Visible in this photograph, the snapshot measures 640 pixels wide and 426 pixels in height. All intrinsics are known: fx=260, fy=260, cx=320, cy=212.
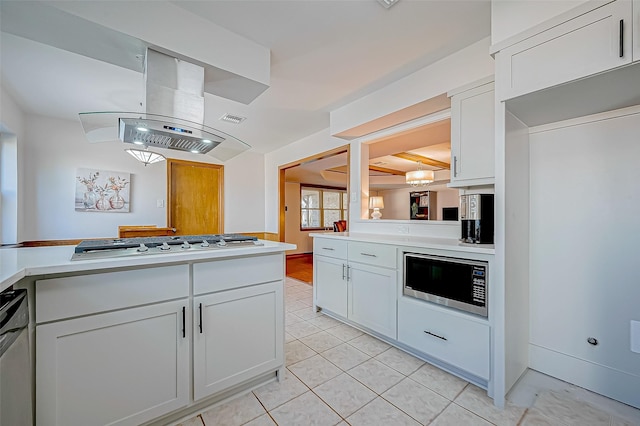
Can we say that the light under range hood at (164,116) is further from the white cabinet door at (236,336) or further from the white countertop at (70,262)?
the white cabinet door at (236,336)

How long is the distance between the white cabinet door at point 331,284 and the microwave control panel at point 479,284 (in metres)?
1.18

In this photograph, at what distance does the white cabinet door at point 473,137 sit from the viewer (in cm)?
182

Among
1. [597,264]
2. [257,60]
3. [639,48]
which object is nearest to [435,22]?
[639,48]

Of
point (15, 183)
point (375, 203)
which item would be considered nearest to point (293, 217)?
point (375, 203)

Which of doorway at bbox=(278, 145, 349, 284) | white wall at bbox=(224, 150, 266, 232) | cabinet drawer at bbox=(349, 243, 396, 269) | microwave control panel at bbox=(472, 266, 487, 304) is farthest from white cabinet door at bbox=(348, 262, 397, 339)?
white wall at bbox=(224, 150, 266, 232)

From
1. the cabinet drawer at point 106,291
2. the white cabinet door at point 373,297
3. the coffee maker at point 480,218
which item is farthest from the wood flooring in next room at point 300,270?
the cabinet drawer at point 106,291

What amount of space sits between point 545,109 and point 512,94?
330mm

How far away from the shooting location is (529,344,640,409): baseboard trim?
1.52 m

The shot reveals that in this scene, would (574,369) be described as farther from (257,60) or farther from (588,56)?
(257,60)

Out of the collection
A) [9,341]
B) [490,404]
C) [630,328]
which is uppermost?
[9,341]

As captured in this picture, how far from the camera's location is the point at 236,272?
1529 mm

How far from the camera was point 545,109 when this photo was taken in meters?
1.59

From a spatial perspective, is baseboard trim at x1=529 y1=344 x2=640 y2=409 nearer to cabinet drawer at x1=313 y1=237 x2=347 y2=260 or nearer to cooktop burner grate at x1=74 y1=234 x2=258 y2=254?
cabinet drawer at x1=313 y1=237 x2=347 y2=260

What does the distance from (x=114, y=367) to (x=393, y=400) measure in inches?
58.9
